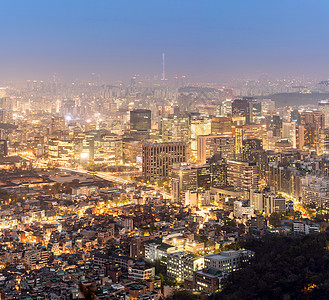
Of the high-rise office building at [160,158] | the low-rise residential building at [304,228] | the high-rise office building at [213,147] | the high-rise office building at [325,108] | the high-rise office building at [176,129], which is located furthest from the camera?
the high-rise office building at [325,108]

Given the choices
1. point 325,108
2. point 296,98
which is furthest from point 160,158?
point 296,98

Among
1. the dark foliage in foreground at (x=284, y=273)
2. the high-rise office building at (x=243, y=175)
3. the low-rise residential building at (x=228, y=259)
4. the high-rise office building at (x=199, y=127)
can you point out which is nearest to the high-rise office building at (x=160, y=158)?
the high-rise office building at (x=243, y=175)

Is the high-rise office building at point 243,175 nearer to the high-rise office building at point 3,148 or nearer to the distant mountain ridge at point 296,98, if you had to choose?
the high-rise office building at point 3,148

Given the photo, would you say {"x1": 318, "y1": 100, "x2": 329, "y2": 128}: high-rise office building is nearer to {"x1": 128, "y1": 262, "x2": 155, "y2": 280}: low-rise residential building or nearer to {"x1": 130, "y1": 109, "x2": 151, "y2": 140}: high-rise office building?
{"x1": 130, "y1": 109, "x2": 151, "y2": 140}: high-rise office building

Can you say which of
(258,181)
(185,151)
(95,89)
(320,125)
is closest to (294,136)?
(320,125)

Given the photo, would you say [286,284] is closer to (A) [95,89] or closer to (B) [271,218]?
(B) [271,218]
